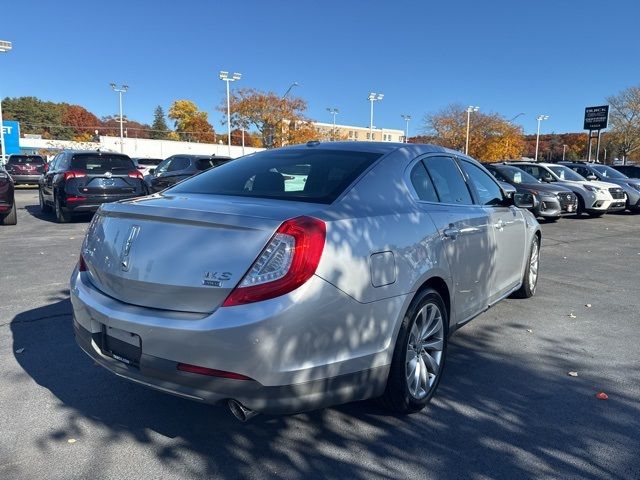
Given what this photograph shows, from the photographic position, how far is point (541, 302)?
19.3 feet

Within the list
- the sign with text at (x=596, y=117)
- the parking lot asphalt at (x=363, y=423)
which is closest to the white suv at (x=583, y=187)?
the parking lot asphalt at (x=363, y=423)

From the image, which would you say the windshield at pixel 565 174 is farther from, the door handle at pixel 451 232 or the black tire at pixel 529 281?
the door handle at pixel 451 232

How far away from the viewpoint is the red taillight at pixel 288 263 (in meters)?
2.39

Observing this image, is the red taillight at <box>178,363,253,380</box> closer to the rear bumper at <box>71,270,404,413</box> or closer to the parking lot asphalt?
the rear bumper at <box>71,270,404,413</box>

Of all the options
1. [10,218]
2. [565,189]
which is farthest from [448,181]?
[565,189]

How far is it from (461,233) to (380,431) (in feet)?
4.91

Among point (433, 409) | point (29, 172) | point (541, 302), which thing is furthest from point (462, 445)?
point (29, 172)

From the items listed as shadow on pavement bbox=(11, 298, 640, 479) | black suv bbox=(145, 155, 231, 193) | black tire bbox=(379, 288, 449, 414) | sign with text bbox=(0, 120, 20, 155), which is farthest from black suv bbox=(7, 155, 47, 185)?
black tire bbox=(379, 288, 449, 414)

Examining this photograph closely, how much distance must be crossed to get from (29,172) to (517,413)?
95.7 feet

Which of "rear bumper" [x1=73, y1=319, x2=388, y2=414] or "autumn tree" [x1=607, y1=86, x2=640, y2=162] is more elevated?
"autumn tree" [x1=607, y1=86, x2=640, y2=162]

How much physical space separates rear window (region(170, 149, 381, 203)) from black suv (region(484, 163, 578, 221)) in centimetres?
1113

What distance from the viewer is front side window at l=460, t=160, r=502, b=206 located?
4.49 metres

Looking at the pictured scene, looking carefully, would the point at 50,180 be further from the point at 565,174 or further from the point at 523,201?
the point at 565,174

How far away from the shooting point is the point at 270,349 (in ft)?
7.74
